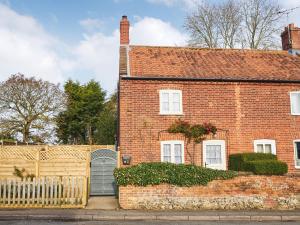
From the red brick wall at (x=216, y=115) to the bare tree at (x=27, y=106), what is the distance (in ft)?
68.2

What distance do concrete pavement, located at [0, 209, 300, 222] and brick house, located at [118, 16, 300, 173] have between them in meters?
4.72

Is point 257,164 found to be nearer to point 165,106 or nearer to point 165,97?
point 165,106

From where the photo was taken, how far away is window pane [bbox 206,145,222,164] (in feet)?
56.9

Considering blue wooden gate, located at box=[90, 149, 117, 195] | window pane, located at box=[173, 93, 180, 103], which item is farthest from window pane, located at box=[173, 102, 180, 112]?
blue wooden gate, located at box=[90, 149, 117, 195]

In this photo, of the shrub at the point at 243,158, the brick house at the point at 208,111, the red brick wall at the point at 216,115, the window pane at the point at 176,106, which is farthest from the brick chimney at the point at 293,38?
the window pane at the point at 176,106

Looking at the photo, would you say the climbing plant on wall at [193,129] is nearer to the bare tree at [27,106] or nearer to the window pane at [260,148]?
the window pane at [260,148]

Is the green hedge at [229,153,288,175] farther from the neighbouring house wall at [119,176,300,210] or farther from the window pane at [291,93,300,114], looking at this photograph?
the window pane at [291,93,300,114]

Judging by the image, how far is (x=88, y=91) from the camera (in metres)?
44.2

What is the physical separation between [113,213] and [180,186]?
2.92 meters

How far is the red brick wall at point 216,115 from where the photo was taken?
16969 millimetres

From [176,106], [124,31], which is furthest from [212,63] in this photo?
[124,31]

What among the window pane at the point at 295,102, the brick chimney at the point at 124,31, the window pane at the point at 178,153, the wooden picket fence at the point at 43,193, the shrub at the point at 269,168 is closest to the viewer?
the wooden picket fence at the point at 43,193

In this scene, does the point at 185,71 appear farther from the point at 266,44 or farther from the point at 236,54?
the point at 266,44

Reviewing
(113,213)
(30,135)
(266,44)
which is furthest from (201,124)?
(30,135)
